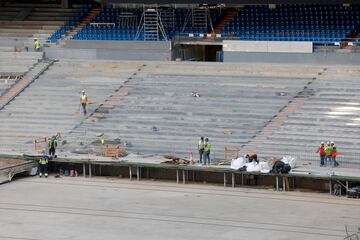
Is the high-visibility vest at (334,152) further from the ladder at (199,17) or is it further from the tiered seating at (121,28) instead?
the ladder at (199,17)

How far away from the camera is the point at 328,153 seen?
124 ft

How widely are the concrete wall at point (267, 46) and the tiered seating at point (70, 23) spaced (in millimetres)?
8493

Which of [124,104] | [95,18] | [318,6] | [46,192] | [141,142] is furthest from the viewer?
[95,18]

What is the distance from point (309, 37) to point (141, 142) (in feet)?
31.6

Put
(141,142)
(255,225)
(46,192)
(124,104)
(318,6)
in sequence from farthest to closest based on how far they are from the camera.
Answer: (318,6) → (124,104) → (141,142) → (46,192) → (255,225)

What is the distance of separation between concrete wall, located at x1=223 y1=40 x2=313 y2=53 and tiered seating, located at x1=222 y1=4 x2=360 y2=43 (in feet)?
1.94

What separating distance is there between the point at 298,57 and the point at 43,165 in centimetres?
1230

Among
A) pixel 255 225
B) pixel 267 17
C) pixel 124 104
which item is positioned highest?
pixel 267 17

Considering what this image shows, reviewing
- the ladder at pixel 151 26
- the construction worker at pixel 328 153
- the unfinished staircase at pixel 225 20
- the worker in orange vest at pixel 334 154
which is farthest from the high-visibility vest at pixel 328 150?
the ladder at pixel 151 26

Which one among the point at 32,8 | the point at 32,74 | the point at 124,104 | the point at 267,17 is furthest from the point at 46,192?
the point at 32,8

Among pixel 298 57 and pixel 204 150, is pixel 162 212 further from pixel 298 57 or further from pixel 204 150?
pixel 298 57

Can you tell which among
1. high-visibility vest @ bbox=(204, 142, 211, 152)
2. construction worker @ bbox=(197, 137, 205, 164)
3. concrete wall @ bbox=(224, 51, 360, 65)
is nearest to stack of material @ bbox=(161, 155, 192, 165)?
construction worker @ bbox=(197, 137, 205, 164)

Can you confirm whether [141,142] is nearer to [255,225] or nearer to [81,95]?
[81,95]

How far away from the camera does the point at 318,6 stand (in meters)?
48.2
